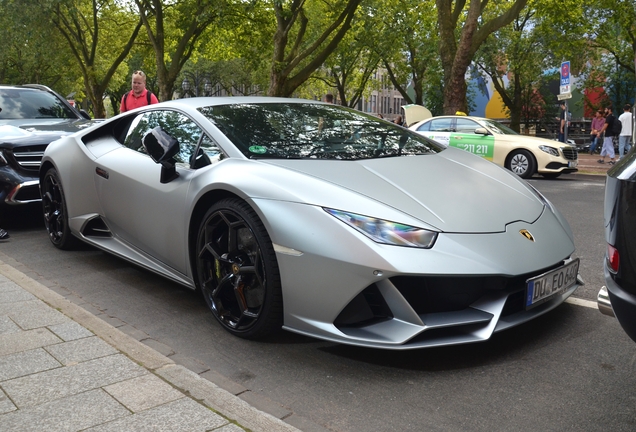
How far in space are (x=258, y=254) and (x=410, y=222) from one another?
2.63 ft

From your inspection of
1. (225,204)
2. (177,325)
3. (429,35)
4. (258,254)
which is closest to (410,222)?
(258,254)

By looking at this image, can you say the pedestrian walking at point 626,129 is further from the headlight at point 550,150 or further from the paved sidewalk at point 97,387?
the paved sidewalk at point 97,387

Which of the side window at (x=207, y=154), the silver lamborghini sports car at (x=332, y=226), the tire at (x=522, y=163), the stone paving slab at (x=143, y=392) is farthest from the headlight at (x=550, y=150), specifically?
the stone paving slab at (x=143, y=392)

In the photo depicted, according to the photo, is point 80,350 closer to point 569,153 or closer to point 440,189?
point 440,189

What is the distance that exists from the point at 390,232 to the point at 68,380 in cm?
157

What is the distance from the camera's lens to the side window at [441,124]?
49.4ft

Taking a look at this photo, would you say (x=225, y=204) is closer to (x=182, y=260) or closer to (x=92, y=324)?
(x=182, y=260)

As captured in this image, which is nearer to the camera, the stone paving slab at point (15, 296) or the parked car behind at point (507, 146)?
the stone paving slab at point (15, 296)

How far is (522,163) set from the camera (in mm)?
14406

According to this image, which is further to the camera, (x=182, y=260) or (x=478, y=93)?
(x=478, y=93)

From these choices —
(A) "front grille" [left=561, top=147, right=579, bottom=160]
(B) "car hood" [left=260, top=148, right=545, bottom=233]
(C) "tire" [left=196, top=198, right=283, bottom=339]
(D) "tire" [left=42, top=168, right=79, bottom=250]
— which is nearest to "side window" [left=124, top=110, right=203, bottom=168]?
(C) "tire" [left=196, top=198, right=283, bottom=339]

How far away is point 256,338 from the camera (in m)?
3.50

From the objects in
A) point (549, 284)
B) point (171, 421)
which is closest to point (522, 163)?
point (549, 284)

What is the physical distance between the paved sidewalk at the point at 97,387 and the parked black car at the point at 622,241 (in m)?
1.26
